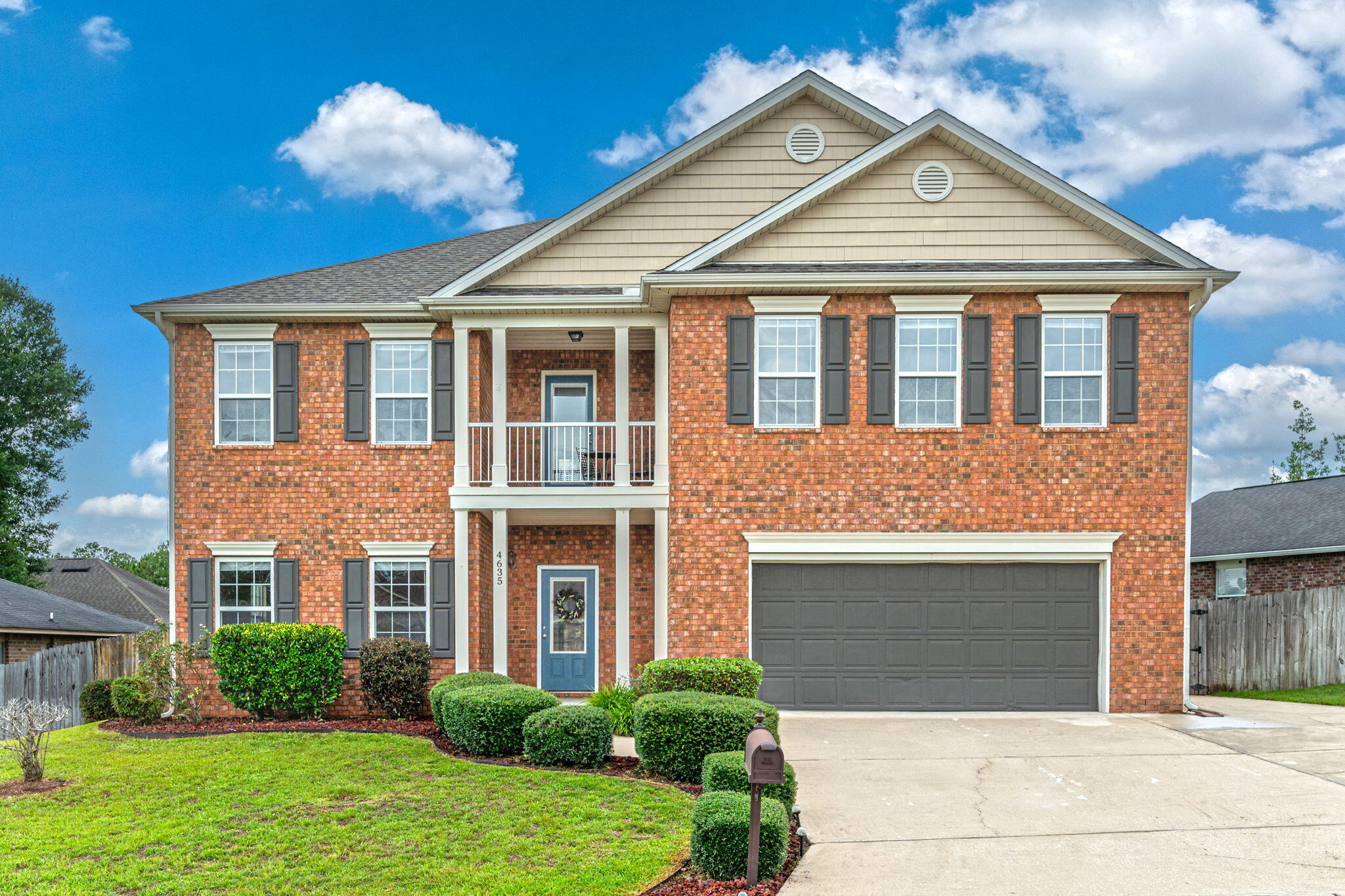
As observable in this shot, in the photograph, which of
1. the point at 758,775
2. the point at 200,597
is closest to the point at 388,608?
the point at 200,597

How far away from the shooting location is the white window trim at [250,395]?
555 inches

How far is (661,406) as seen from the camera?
550 inches

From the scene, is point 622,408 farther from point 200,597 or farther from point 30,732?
point 30,732

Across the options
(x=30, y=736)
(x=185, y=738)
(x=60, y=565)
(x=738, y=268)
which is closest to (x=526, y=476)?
(x=738, y=268)

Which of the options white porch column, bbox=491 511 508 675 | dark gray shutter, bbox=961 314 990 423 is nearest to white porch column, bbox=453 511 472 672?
white porch column, bbox=491 511 508 675

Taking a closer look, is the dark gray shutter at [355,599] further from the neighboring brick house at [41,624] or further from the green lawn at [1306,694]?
the green lawn at [1306,694]

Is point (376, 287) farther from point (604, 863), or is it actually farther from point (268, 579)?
→ point (604, 863)

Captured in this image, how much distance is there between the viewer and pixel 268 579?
14102 mm

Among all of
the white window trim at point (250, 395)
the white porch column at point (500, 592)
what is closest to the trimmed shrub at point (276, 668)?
the white porch column at point (500, 592)

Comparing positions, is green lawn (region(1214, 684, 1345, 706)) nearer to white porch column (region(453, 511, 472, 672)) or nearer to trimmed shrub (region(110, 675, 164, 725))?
white porch column (region(453, 511, 472, 672))

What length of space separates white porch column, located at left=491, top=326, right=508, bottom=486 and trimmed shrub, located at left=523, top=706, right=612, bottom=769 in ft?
16.5

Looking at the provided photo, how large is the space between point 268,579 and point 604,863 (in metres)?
9.29

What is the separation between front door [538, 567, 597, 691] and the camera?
49.5 feet

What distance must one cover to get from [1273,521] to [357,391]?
20.0 meters
